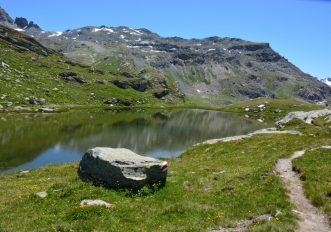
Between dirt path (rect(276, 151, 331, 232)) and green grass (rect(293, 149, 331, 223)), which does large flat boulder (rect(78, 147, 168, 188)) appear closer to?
dirt path (rect(276, 151, 331, 232))

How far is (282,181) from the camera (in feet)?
93.5

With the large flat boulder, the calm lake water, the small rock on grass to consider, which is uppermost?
the large flat boulder

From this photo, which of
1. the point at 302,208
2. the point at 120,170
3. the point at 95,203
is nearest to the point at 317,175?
the point at 302,208

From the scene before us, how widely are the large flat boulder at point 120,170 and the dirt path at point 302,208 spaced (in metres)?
9.86

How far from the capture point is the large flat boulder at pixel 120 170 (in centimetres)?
2828

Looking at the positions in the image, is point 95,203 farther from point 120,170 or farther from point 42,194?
point 42,194

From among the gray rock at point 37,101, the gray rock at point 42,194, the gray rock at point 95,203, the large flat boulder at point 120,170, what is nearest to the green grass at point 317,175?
the large flat boulder at point 120,170

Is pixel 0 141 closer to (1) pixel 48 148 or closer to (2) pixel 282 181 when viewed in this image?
(1) pixel 48 148

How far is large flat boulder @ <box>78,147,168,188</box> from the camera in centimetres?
2828

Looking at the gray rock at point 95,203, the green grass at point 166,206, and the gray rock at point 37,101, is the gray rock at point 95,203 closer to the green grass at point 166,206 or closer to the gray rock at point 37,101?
the green grass at point 166,206

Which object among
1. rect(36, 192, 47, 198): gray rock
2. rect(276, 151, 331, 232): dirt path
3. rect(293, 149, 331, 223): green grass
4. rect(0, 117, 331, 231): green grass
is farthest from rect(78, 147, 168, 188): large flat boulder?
→ rect(293, 149, 331, 223): green grass

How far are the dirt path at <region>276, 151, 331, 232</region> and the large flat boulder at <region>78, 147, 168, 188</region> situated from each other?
9.86 meters

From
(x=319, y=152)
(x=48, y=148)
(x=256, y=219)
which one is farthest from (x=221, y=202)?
(x=48, y=148)

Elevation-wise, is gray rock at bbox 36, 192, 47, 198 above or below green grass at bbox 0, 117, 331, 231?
below
